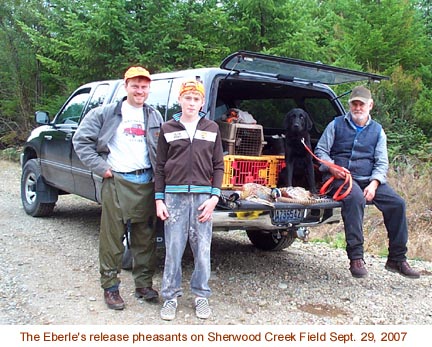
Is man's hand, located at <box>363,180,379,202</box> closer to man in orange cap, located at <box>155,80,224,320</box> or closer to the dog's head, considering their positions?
the dog's head

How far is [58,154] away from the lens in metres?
6.44

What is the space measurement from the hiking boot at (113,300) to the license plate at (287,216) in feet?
4.68

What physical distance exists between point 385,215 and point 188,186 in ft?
6.40

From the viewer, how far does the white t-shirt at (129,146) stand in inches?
155

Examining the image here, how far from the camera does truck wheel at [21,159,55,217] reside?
7.11m

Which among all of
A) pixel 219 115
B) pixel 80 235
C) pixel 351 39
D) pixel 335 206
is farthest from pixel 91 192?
pixel 351 39

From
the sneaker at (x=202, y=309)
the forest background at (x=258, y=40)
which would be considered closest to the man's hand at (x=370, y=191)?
the sneaker at (x=202, y=309)

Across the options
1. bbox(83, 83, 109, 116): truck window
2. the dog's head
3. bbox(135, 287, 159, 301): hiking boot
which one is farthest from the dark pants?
bbox(83, 83, 109, 116): truck window

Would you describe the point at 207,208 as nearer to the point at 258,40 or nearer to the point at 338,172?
the point at 338,172

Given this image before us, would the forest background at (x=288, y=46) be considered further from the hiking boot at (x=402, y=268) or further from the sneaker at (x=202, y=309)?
the sneaker at (x=202, y=309)

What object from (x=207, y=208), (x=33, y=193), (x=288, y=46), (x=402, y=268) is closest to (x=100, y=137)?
(x=207, y=208)

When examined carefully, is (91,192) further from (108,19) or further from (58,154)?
(108,19)

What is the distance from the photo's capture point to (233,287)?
15.2 ft

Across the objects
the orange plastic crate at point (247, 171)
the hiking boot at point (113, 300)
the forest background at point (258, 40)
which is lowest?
the hiking boot at point (113, 300)
